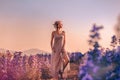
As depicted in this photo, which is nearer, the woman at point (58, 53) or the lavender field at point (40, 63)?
the lavender field at point (40, 63)

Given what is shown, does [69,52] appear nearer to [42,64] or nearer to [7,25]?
[42,64]

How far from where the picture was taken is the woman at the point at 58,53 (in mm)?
7512

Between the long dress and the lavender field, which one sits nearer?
the lavender field

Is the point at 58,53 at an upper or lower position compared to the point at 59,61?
upper

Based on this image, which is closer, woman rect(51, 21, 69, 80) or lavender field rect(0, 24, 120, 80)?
lavender field rect(0, 24, 120, 80)

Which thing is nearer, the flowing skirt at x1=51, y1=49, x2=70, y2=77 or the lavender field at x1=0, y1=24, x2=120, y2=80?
the lavender field at x1=0, y1=24, x2=120, y2=80

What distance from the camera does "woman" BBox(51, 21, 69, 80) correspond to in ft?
24.6

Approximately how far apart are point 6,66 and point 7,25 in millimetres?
865

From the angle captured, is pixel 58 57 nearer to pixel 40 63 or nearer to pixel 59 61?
pixel 59 61

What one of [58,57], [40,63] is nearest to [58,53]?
[58,57]

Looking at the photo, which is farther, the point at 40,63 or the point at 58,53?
the point at 40,63

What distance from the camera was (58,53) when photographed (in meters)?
7.55

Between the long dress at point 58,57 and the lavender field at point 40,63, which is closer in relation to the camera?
the lavender field at point 40,63

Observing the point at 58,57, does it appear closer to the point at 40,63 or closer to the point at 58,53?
the point at 58,53
